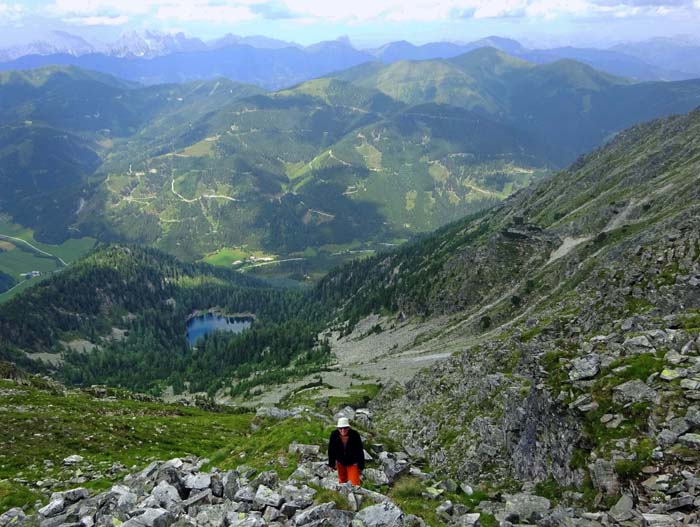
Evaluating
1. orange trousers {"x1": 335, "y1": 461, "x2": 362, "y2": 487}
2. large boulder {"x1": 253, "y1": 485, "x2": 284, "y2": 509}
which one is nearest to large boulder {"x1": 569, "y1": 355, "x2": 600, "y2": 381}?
orange trousers {"x1": 335, "y1": 461, "x2": 362, "y2": 487}

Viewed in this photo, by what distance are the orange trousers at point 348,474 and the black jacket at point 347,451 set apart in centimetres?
27

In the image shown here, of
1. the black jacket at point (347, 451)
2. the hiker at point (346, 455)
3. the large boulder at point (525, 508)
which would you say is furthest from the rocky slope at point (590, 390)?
the black jacket at point (347, 451)

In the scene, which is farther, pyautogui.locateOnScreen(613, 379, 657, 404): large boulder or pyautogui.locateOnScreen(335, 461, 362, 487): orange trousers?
pyautogui.locateOnScreen(613, 379, 657, 404): large boulder

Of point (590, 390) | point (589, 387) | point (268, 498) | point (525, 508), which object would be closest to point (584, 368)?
point (589, 387)

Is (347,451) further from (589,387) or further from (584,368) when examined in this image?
(584,368)

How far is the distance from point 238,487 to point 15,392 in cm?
7998

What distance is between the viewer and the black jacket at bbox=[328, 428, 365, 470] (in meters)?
28.5

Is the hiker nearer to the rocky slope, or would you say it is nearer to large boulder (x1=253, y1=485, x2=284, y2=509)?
large boulder (x1=253, y1=485, x2=284, y2=509)

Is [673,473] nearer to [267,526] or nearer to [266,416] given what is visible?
[267,526]

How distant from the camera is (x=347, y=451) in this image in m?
28.4

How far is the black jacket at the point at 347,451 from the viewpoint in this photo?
28469 millimetres

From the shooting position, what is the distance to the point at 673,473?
1049 inches

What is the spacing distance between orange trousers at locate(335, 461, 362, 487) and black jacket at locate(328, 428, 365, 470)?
10.8 inches

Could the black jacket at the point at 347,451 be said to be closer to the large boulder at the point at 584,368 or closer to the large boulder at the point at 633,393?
the large boulder at the point at 633,393
